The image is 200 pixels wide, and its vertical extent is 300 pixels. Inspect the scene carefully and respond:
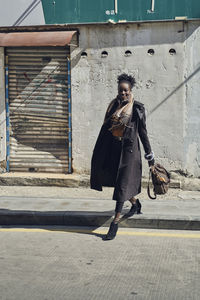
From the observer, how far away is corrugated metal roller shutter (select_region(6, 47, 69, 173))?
923 centimetres

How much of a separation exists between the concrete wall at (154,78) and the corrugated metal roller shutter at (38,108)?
331 millimetres

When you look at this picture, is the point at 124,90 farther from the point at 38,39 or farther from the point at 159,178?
the point at 38,39

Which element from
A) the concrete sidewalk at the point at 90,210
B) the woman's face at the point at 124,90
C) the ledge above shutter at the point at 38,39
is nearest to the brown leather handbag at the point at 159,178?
the concrete sidewalk at the point at 90,210

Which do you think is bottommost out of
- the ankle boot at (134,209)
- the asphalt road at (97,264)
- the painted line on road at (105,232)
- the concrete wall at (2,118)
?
the asphalt road at (97,264)

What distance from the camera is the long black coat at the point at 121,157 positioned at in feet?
19.7

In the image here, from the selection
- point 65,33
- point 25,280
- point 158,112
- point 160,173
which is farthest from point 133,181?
point 65,33

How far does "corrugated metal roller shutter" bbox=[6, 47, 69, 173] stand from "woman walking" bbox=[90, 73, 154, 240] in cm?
325

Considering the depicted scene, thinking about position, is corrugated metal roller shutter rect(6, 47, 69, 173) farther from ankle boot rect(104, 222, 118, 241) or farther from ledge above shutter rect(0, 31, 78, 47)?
ankle boot rect(104, 222, 118, 241)

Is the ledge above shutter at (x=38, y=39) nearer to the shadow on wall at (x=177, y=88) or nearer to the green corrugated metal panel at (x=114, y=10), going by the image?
the green corrugated metal panel at (x=114, y=10)

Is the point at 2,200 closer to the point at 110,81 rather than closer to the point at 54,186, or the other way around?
the point at 54,186

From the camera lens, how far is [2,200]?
7.70 metres

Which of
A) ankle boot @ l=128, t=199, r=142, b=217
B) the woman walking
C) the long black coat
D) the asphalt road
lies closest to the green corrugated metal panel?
the woman walking

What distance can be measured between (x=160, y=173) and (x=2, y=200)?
2.75 meters

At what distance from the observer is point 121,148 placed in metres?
6.05
